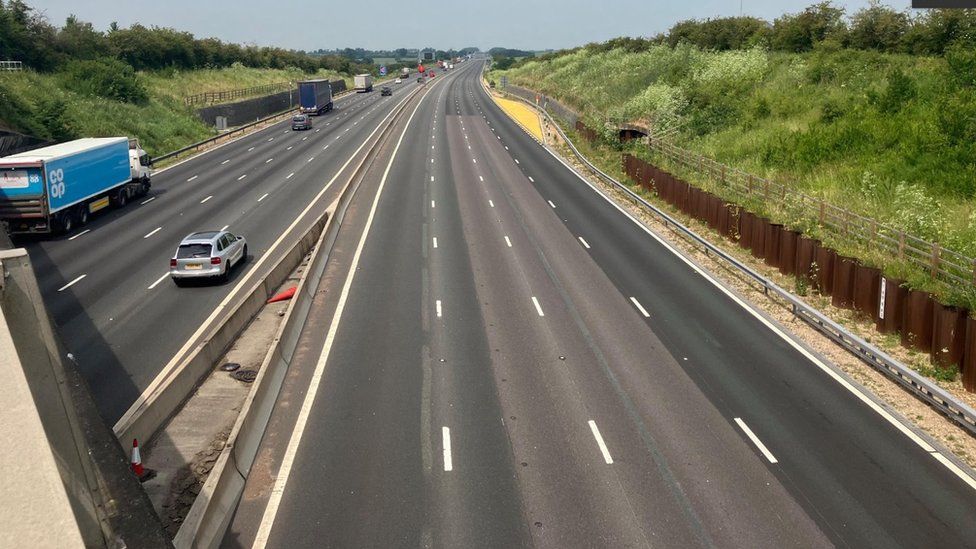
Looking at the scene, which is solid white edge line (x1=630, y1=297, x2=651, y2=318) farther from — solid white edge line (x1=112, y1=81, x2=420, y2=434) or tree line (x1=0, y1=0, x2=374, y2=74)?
tree line (x1=0, y1=0, x2=374, y2=74)

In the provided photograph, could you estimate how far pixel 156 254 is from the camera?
31.4 meters

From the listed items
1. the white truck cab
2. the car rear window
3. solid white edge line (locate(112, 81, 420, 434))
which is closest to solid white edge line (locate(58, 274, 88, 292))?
the car rear window

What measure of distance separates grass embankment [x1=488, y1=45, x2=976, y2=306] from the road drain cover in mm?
16956

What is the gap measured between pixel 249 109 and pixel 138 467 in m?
84.6

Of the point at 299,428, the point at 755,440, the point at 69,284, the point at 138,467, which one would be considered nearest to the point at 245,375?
the point at 299,428

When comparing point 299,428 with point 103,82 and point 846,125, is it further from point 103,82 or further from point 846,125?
point 103,82

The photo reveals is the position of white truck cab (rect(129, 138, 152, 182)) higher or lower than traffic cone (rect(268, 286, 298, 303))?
higher

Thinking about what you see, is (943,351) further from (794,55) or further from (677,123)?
(794,55)

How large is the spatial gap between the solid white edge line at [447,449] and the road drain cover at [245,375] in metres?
5.23

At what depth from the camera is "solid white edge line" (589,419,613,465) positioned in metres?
14.8

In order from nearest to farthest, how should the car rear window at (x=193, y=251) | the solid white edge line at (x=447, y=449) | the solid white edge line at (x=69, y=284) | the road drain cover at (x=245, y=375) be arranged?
the solid white edge line at (x=447, y=449) < the road drain cover at (x=245, y=375) < the solid white edge line at (x=69, y=284) < the car rear window at (x=193, y=251)

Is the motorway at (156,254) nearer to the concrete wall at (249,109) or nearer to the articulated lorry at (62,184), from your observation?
the articulated lorry at (62,184)

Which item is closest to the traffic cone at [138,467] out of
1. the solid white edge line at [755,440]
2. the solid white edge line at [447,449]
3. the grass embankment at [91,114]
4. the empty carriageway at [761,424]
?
the solid white edge line at [447,449]

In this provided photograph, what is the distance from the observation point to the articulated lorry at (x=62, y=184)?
107 ft
